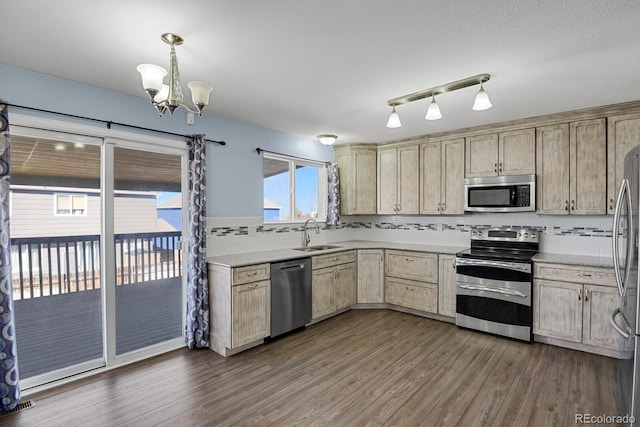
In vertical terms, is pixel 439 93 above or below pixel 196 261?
above

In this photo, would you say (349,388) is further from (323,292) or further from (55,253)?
(55,253)

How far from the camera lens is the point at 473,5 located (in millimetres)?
1697

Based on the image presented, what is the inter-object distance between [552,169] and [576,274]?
47.3 inches

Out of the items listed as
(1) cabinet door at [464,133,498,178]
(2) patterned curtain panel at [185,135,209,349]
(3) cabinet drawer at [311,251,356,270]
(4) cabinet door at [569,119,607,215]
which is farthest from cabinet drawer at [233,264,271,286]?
(4) cabinet door at [569,119,607,215]

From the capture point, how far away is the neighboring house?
4.36 meters

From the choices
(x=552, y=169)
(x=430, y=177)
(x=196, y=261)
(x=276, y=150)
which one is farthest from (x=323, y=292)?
(x=552, y=169)

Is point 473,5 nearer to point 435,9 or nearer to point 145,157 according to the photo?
point 435,9

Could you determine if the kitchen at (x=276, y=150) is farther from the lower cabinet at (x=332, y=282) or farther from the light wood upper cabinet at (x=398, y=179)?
the lower cabinet at (x=332, y=282)

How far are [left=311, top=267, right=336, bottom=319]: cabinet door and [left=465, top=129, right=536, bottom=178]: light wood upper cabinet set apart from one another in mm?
2305

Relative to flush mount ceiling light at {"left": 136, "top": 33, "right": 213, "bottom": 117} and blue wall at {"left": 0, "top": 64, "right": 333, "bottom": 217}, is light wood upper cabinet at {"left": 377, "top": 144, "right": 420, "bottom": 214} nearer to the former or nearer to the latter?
blue wall at {"left": 0, "top": 64, "right": 333, "bottom": 217}

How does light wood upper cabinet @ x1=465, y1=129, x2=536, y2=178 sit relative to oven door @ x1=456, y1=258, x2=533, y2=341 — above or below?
above

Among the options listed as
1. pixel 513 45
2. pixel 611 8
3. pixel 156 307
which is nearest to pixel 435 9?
pixel 513 45

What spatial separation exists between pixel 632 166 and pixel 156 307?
4172 millimetres

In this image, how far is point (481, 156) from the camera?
4.14m
